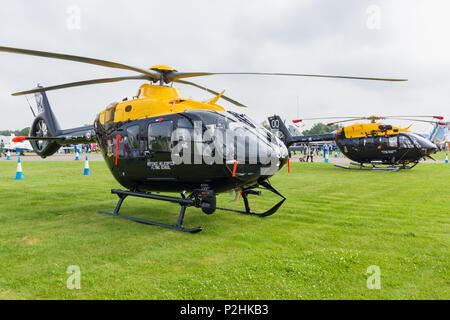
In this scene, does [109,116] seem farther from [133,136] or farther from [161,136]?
[161,136]

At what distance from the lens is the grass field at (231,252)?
318 centimetres

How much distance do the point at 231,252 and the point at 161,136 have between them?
258cm

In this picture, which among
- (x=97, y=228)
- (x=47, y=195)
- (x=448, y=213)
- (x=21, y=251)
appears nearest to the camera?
(x=21, y=251)

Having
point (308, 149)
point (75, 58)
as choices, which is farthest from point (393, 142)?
point (75, 58)

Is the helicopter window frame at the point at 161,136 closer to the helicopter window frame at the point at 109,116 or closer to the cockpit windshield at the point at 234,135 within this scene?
the cockpit windshield at the point at 234,135

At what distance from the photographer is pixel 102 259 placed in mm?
4043

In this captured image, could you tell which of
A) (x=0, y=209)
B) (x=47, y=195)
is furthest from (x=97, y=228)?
(x=47, y=195)

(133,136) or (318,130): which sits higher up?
(318,130)

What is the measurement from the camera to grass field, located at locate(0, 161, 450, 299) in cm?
318

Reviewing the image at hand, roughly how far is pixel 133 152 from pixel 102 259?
8.60 ft

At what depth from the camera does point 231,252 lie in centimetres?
430

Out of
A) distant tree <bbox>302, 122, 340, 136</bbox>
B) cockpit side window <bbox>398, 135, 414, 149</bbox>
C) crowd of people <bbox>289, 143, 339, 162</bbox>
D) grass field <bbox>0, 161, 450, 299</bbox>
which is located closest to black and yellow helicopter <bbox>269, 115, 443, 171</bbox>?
cockpit side window <bbox>398, 135, 414, 149</bbox>

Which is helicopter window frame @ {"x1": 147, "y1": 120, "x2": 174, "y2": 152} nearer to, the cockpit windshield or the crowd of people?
the cockpit windshield
